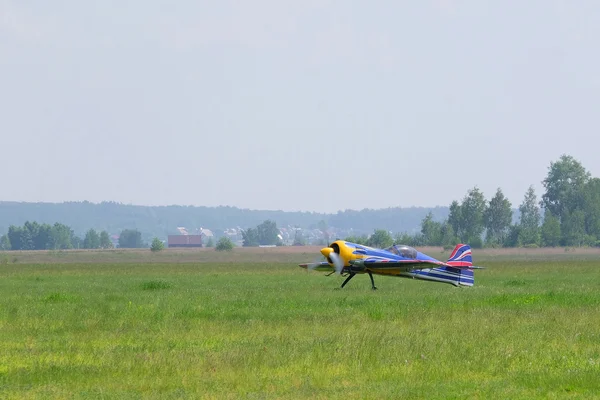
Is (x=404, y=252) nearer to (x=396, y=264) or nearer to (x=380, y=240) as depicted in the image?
(x=396, y=264)

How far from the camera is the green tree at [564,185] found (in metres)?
152

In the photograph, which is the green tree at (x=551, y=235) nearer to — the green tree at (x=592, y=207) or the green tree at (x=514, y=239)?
the green tree at (x=514, y=239)

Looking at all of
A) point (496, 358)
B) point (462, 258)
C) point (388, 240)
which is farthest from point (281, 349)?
point (388, 240)

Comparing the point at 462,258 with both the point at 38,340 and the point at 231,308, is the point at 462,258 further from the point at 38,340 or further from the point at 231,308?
the point at 38,340

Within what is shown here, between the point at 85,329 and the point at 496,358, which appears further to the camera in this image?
the point at 85,329

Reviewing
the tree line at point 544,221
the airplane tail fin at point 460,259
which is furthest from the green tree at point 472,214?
the airplane tail fin at point 460,259

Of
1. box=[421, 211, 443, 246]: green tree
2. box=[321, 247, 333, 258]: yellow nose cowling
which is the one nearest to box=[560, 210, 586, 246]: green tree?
box=[421, 211, 443, 246]: green tree

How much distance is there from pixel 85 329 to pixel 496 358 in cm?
872

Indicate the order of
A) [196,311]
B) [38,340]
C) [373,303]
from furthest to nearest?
[373,303]
[196,311]
[38,340]

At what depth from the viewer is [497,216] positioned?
506 ft

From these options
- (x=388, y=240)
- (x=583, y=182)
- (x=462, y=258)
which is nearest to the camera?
(x=462, y=258)

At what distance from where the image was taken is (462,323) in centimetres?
2070

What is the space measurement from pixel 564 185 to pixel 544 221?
8.28m

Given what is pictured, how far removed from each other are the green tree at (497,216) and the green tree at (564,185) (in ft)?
23.7
